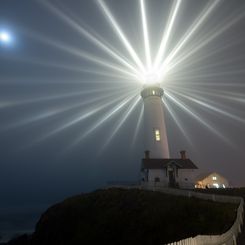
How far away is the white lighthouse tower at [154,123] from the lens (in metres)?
53.7

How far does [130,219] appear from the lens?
31.6 m

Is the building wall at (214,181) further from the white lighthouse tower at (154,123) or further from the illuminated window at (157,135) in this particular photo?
the illuminated window at (157,135)

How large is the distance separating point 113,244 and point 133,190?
34.9ft

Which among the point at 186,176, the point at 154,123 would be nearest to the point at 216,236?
the point at 186,176

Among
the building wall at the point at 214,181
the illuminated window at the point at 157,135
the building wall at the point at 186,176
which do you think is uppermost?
the illuminated window at the point at 157,135

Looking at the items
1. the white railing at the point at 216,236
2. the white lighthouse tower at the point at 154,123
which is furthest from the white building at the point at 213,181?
the white railing at the point at 216,236

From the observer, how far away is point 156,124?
56.4 m

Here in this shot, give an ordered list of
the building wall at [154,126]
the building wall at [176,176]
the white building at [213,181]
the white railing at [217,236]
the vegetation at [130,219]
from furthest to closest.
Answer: the white building at [213,181] < the building wall at [154,126] < the building wall at [176,176] < the vegetation at [130,219] < the white railing at [217,236]

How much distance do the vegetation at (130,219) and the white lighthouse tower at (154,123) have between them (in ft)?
44.0

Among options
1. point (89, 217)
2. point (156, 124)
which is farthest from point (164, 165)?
point (89, 217)

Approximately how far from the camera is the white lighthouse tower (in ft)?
176

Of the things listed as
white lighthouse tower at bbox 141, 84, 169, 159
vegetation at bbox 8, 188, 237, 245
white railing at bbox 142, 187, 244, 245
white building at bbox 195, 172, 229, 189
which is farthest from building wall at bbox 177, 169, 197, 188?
white railing at bbox 142, 187, 244, 245

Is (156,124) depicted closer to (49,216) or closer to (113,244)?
(49,216)

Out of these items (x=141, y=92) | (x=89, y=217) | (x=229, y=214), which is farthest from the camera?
(x=141, y=92)
